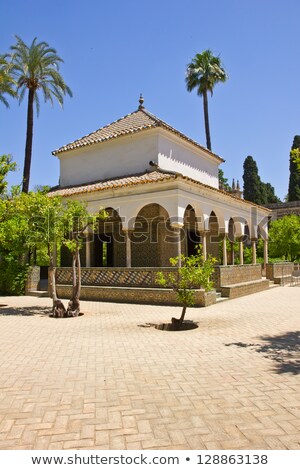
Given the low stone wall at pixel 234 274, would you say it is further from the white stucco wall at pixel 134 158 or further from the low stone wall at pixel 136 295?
the white stucco wall at pixel 134 158

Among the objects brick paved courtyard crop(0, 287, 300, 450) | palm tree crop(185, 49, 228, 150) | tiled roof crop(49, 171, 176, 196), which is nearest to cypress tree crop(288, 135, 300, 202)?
palm tree crop(185, 49, 228, 150)

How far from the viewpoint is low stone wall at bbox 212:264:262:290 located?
14562 millimetres

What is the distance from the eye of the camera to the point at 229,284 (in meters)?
15.3

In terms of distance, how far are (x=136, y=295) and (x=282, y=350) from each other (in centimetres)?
773

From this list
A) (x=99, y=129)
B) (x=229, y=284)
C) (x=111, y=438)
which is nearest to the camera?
(x=111, y=438)

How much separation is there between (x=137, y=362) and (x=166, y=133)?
13.0 metres

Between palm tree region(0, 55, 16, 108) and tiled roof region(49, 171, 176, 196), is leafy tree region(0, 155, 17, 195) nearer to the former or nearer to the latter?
tiled roof region(49, 171, 176, 196)

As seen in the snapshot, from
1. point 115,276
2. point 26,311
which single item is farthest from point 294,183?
Result: point 26,311

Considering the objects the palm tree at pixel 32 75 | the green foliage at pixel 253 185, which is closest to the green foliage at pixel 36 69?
the palm tree at pixel 32 75

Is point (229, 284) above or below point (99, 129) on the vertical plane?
below

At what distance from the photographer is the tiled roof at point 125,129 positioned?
17.0m

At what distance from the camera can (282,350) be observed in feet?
21.3
